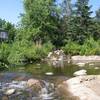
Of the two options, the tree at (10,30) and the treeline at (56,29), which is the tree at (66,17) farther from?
the tree at (10,30)

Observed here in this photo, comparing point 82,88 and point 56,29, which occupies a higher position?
point 56,29

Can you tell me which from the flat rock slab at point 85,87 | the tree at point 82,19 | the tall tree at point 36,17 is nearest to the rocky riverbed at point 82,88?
the flat rock slab at point 85,87

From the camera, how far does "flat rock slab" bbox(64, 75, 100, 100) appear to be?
13.5 metres

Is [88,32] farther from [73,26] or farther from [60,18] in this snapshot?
[60,18]

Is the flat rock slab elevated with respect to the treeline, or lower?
lower

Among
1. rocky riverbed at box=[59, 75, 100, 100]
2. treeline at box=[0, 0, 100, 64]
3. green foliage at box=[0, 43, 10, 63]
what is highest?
treeline at box=[0, 0, 100, 64]

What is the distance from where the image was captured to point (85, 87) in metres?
15.2

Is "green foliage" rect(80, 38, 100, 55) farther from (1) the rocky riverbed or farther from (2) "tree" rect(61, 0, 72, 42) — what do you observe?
(1) the rocky riverbed

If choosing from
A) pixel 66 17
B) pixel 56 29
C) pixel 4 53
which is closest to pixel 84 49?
pixel 56 29

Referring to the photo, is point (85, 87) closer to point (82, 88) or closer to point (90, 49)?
point (82, 88)

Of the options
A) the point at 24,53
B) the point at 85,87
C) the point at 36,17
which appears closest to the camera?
the point at 85,87

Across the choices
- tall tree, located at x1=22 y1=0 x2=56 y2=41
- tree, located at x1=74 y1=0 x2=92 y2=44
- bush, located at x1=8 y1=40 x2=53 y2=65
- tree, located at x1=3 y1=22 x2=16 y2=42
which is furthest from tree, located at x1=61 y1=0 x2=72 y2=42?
tree, located at x1=3 y1=22 x2=16 y2=42

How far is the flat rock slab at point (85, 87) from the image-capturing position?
13.5m

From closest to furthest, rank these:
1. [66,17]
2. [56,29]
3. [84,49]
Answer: [84,49] → [56,29] → [66,17]
